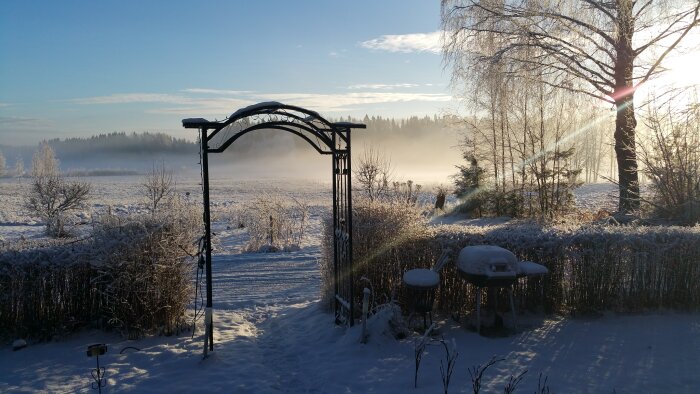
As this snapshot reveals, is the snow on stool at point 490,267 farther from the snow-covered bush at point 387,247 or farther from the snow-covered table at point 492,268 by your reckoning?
the snow-covered bush at point 387,247

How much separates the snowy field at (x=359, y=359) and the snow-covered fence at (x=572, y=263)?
0.90ft

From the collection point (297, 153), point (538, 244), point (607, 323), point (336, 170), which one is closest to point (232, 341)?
point (336, 170)

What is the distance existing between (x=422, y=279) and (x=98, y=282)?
3967 millimetres

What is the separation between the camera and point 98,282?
18.8 feet

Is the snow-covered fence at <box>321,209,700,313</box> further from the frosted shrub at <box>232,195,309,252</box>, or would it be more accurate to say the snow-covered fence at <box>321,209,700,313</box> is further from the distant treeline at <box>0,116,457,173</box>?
the distant treeline at <box>0,116,457,173</box>

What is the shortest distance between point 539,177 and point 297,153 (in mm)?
89874

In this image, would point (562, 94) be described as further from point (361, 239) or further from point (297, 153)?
point (297, 153)

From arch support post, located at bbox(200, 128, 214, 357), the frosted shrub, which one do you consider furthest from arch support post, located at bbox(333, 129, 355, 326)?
the frosted shrub

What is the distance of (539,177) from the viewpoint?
54.7 feet

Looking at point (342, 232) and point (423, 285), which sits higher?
point (342, 232)

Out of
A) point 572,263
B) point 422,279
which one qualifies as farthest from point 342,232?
point 572,263

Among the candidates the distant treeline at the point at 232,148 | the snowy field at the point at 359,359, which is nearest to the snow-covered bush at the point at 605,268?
the snowy field at the point at 359,359

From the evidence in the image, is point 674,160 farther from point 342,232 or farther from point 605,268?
point 342,232

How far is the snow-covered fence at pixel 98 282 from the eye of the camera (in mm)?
5594
